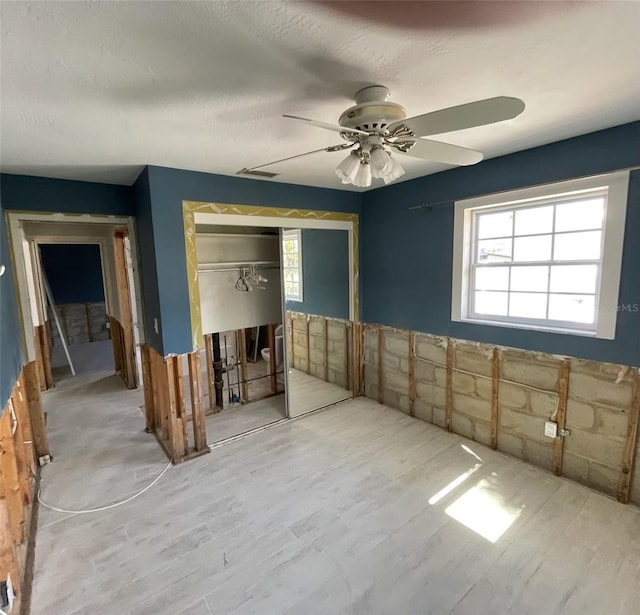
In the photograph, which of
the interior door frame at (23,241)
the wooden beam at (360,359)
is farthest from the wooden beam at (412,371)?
the interior door frame at (23,241)

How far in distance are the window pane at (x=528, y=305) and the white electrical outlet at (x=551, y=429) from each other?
868mm

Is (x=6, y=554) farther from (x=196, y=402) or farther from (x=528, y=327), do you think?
(x=528, y=327)

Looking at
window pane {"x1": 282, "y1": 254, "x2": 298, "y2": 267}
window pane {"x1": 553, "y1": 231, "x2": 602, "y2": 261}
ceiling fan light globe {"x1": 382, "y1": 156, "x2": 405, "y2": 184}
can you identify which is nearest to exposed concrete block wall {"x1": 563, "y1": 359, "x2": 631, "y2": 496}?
window pane {"x1": 553, "y1": 231, "x2": 602, "y2": 261}

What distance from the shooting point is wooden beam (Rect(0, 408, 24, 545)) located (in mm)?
1835

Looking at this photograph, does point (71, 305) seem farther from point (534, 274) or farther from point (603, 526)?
point (603, 526)

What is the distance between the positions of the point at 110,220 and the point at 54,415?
8.52 ft

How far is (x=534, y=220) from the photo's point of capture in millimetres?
2775

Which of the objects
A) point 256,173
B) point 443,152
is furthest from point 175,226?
point 443,152

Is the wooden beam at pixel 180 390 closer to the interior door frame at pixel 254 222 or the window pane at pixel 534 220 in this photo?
the interior door frame at pixel 254 222

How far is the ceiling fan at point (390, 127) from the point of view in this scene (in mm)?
1301

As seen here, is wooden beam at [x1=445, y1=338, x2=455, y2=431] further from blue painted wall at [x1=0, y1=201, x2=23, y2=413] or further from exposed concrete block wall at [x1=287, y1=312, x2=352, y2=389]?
blue painted wall at [x1=0, y1=201, x2=23, y2=413]

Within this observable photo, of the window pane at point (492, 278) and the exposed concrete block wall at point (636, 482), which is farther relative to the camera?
the window pane at point (492, 278)

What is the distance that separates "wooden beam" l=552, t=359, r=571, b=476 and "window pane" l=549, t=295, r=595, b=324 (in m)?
0.34

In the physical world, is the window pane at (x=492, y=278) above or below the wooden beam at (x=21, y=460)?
above
